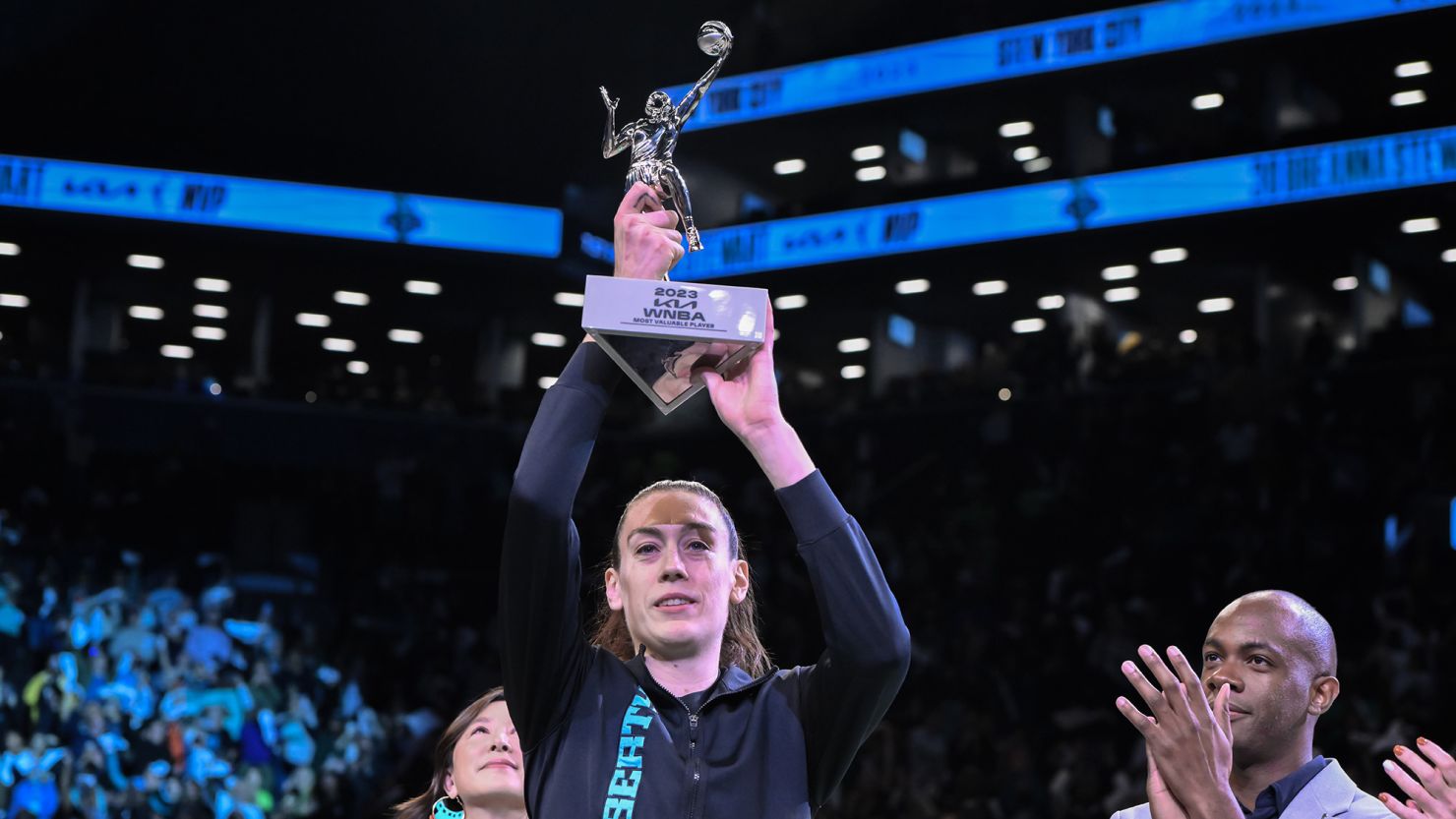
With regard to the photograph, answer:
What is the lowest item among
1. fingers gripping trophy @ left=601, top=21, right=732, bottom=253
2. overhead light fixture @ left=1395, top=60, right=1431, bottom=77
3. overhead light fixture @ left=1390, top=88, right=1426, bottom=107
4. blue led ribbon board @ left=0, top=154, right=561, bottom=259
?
fingers gripping trophy @ left=601, top=21, right=732, bottom=253

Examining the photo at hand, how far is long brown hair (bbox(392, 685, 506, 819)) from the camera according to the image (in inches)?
123

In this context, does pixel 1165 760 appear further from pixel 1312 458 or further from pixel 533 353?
pixel 533 353

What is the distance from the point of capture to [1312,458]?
11.2 m

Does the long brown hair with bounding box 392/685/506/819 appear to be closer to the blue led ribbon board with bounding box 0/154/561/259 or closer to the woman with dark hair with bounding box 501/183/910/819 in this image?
the woman with dark hair with bounding box 501/183/910/819

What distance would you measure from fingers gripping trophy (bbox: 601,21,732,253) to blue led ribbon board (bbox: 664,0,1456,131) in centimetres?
1323

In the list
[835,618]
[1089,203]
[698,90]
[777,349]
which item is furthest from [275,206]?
[835,618]

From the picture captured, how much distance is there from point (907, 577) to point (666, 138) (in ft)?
32.6

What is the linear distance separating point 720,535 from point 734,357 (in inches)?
11.0

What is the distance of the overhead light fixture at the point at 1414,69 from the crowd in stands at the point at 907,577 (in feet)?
14.0

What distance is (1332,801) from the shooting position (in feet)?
8.61

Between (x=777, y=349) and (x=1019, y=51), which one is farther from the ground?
(x=1019, y=51)

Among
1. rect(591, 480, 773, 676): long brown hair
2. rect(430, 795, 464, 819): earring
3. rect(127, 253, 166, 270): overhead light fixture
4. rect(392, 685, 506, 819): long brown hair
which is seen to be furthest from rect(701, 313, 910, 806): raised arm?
rect(127, 253, 166, 270): overhead light fixture

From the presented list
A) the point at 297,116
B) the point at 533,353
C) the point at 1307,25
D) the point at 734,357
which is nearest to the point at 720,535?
the point at 734,357

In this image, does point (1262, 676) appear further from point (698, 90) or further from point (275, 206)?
point (275, 206)
